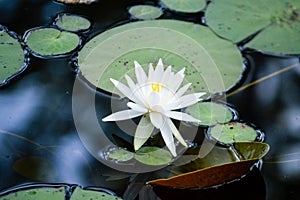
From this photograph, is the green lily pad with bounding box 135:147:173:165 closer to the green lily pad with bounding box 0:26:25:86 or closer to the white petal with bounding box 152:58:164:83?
the white petal with bounding box 152:58:164:83

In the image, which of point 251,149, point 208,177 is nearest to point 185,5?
point 251,149

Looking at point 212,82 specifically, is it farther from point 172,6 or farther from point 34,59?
point 34,59

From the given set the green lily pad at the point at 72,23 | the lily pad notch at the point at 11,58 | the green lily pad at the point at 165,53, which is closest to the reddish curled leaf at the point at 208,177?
the green lily pad at the point at 165,53

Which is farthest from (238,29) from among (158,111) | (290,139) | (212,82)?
(158,111)

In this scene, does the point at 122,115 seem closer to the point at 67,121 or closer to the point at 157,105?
the point at 157,105

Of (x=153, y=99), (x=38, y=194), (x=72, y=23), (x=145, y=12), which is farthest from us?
(x=145, y=12)
